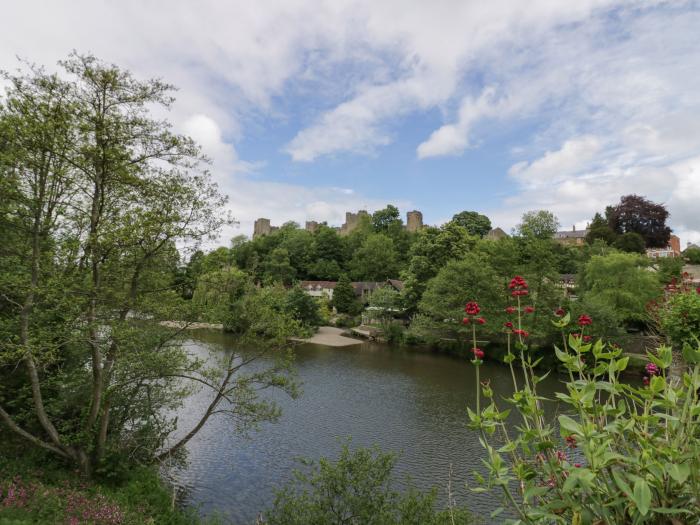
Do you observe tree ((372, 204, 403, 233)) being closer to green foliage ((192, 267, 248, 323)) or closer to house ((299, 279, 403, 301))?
house ((299, 279, 403, 301))

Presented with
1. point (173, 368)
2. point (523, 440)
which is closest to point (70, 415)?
point (173, 368)

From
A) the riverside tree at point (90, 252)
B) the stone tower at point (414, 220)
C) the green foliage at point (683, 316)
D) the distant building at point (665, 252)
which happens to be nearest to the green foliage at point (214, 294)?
the riverside tree at point (90, 252)

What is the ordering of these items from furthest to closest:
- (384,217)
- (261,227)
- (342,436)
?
(261,227), (384,217), (342,436)

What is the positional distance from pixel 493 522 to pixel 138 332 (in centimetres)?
958

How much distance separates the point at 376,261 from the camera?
61469 mm

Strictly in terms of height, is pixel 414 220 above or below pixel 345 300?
above

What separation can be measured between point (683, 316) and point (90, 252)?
1128 cm

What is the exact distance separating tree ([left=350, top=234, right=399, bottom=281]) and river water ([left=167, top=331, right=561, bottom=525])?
116ft

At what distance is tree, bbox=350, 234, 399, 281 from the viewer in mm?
60625

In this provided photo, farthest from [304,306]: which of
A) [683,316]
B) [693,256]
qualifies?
[693,256]

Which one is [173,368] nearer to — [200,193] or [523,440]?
[200,193]

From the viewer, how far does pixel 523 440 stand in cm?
269

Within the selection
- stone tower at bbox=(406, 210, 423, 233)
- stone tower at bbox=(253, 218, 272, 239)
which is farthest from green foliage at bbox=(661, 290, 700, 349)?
stone tower at bbox=(253, 218, 272, 239)

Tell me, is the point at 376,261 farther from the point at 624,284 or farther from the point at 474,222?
the point at 624,284
